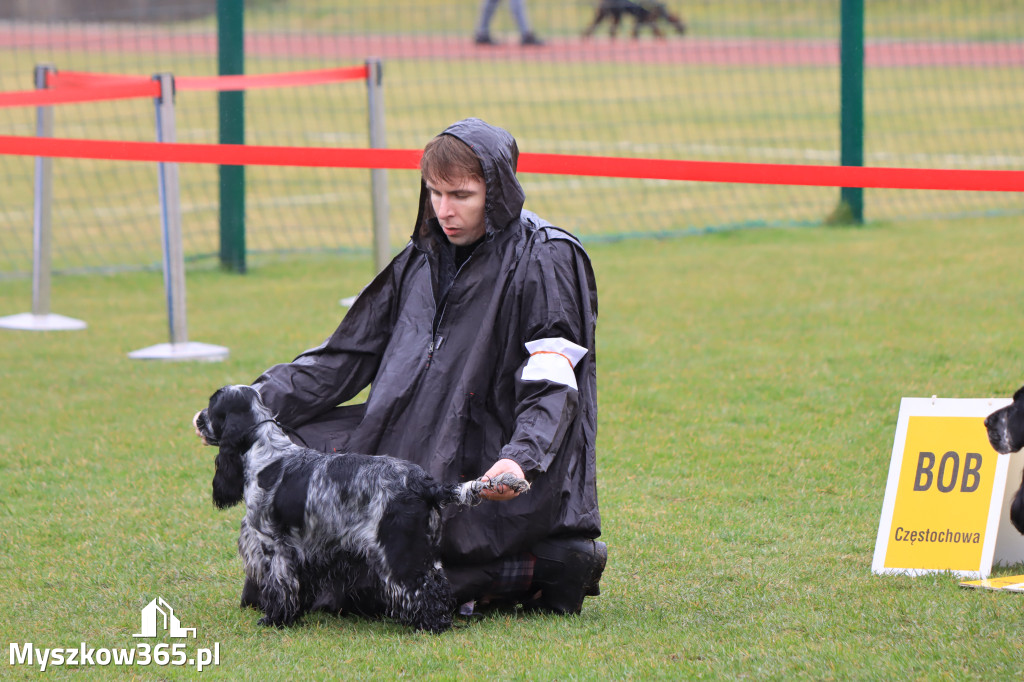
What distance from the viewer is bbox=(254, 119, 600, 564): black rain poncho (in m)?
3.94

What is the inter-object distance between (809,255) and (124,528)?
7351 mm

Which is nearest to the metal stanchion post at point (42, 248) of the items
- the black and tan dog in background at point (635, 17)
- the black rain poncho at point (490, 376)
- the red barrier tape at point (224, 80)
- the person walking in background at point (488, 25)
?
the red barrier tape at point (224, 80)

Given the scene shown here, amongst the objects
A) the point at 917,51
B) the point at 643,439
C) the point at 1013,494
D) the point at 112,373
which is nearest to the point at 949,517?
the point at 1013,494

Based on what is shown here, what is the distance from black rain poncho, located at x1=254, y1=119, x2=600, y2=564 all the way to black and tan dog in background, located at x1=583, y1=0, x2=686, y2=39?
704 inches

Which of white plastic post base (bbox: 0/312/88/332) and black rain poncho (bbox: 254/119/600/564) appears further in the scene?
white plastic post base (bbox: 0/312/88/332)

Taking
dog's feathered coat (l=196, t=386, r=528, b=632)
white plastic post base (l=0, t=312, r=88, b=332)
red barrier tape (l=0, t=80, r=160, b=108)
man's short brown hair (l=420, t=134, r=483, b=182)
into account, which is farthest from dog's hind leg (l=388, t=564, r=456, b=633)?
white plastic post base (l=0, t=312, r=88, b=332)

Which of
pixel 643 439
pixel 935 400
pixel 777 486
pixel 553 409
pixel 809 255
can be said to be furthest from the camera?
pixel 809 255

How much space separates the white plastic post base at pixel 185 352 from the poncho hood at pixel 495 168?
14.2 ft

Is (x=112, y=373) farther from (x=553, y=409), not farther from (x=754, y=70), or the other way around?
(x=754, y=70)

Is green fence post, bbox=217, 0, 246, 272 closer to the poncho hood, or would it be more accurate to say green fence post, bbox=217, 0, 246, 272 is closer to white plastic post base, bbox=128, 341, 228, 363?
white plastic post base, bbox=128, 341, 228, 363

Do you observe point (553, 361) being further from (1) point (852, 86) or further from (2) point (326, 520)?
(1) point (852, 86)

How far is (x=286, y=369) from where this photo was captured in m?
4.31

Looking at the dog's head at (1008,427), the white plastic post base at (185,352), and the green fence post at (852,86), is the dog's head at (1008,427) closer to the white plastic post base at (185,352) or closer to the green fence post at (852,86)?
the white plastic post base at (185,352)

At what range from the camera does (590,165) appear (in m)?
6.04
